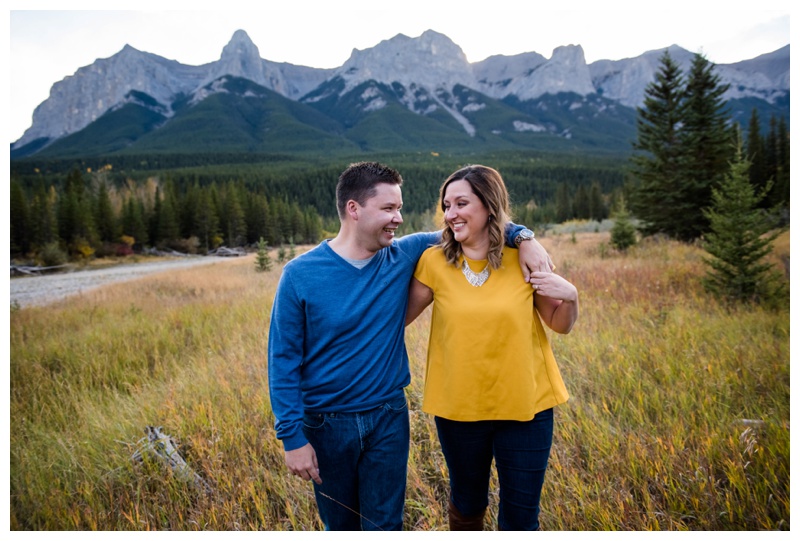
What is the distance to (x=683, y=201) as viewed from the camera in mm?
14516

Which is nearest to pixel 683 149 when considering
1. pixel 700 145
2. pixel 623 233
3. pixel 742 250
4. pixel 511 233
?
pixel 700 145

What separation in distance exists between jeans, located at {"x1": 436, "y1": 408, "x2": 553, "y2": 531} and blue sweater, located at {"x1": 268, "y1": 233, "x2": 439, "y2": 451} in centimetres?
45

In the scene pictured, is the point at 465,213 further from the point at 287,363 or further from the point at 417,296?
the point at 287,363

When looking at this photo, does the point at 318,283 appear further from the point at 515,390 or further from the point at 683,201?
the point at 683,201

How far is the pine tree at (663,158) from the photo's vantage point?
14.5m

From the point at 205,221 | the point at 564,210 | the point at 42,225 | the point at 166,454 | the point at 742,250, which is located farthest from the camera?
the point at 564,210

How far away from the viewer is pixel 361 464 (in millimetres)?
1956

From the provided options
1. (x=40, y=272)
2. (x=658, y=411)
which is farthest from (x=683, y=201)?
(x=40, y=272)

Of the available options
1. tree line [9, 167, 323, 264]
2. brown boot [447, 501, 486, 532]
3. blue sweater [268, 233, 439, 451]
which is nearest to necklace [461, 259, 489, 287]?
blue sweater [268, 233, 439, 451]

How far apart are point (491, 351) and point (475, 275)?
1.23 feet

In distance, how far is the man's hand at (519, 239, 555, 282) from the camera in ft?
6.42

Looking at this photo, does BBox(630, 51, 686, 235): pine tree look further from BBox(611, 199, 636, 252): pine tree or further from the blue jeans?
the blue jeans

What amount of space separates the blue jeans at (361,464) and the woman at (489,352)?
0.25 metres
